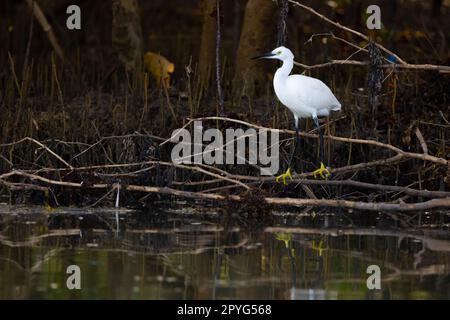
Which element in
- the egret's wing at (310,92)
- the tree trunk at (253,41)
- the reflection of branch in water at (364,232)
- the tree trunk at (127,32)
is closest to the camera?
the reflection of branch in water at (364,232)

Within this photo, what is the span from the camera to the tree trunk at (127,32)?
1244 cm

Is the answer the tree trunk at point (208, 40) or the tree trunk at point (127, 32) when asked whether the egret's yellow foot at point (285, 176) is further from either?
the tree trunk at point (127, 32)

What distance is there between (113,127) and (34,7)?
125 inches

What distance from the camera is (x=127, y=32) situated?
12484mm

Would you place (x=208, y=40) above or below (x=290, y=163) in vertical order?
above

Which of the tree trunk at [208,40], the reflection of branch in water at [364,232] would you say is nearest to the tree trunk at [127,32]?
the tree trunk at [208,40]

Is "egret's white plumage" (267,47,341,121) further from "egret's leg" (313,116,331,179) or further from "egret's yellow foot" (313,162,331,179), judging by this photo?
"egret's yellow foot" (313,162,331,179)

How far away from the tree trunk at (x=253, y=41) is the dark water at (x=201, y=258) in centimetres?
316

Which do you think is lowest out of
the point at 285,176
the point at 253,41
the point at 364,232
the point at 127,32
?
the point at 364,232

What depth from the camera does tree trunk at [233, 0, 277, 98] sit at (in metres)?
11.8

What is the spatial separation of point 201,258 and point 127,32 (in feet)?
18.9

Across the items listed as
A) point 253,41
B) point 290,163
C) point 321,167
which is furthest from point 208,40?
point 321,167

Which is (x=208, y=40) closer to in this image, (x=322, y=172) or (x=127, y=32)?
(x=127, y=32)
